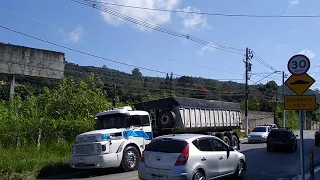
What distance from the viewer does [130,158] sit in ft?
45.9

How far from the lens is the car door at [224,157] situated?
10562 mm

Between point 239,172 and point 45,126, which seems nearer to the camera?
point 239,172

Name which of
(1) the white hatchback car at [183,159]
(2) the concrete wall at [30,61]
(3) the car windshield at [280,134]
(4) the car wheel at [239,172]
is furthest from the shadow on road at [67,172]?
(3) the car windshield at [280,134]

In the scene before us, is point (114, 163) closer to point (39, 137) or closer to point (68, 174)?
point (68, 174)

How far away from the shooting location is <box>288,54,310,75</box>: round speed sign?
9266mm

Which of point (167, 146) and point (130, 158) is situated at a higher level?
point (167, 146)

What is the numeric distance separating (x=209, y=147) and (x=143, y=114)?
5.42 meters

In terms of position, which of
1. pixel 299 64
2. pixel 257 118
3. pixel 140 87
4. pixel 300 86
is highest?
pixel 140 87

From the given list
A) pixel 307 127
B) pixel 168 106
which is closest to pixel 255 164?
pixel 168 106

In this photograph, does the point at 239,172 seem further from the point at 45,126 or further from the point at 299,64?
the point at 45,126

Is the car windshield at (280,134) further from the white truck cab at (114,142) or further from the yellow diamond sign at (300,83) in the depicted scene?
the yellow diamond sign at (300,83)

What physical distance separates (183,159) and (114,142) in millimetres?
4709

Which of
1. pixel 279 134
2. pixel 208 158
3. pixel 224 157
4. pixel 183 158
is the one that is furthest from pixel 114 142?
pixel 279 134

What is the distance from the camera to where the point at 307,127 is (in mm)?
97875
